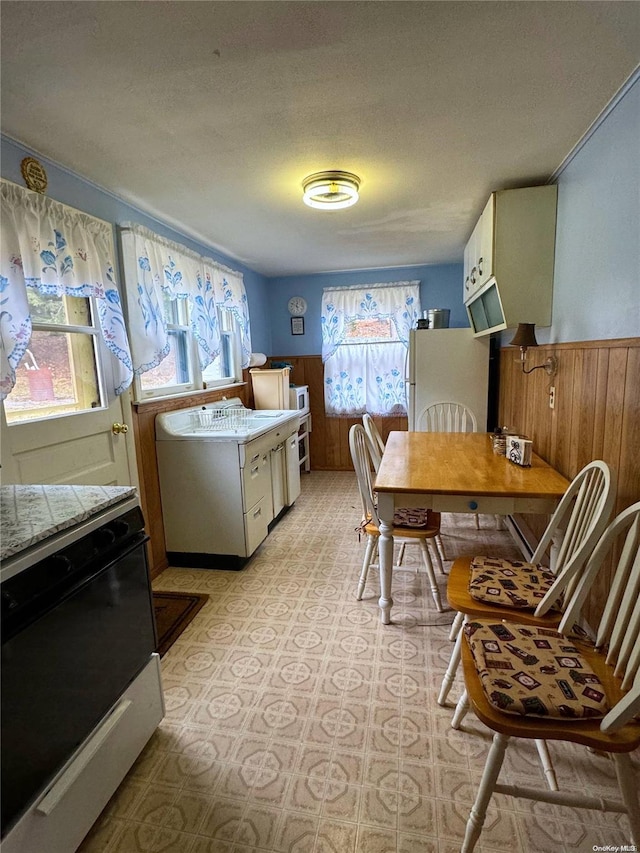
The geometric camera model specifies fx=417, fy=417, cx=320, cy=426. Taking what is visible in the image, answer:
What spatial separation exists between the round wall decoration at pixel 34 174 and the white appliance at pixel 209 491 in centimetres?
132

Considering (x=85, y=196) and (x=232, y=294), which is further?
(x=232, y=294)

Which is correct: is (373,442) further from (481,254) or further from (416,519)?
(481,254)

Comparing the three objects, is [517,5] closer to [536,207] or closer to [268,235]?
[536,207]

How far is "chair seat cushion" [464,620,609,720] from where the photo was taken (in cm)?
100

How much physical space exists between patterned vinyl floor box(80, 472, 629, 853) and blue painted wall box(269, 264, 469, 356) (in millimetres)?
3157

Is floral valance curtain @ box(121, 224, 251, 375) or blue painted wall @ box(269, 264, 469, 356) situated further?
blue painted wall @ box(269, 264, 469, 356)

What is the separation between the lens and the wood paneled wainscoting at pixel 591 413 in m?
1.43

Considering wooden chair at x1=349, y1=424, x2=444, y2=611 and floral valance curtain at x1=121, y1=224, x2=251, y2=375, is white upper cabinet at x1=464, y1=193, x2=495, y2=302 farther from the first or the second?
floral valance curtain at x1=121, y1=224, x2=251, y2=375

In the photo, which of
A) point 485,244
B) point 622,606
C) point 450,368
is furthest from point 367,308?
point 622,606

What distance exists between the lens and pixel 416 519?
7.27ft

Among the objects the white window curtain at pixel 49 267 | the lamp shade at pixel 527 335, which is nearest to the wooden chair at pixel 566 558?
the lamp shade at pixel 527 335

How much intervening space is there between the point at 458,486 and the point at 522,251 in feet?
4.65

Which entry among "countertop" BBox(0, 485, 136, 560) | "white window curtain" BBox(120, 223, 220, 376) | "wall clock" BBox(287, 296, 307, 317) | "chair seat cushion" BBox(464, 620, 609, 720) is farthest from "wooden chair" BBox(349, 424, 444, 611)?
"wall clock" BBox(287, 296, 307, 317)

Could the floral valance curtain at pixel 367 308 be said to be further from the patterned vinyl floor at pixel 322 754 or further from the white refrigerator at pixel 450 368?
the patterned vinyl floor at pixel 322 754
